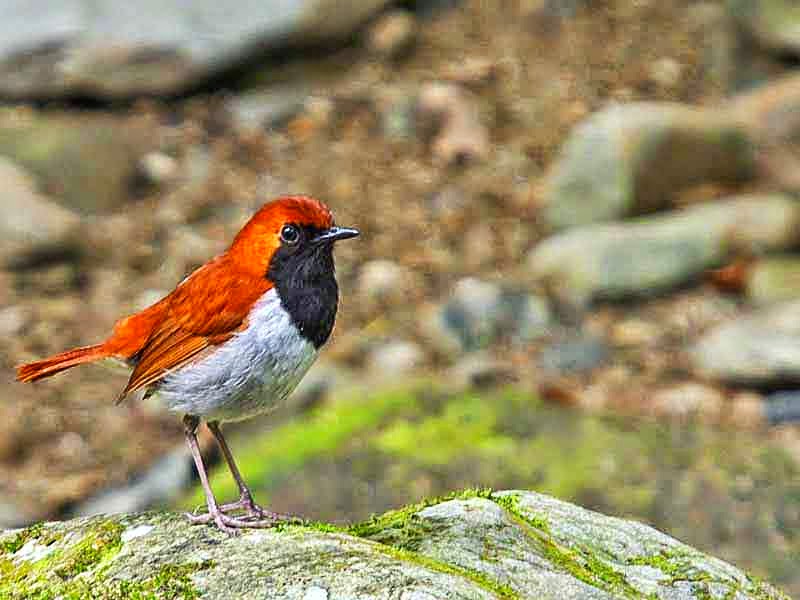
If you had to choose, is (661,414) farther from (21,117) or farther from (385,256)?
(21,117)

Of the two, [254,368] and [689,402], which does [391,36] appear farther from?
[254,368]

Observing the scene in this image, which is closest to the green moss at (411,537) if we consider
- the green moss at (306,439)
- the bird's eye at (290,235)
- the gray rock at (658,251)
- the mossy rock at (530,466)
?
the bird's eye at (290,235)

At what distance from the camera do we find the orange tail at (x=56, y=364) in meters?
4.39

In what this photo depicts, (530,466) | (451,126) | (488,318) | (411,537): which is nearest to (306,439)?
(530,466)

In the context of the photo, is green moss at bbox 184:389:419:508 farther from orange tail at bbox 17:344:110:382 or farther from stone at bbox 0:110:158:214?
stone at bbox 0:110:158:214

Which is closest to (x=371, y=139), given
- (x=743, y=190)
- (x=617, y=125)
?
(x=617, y=125)

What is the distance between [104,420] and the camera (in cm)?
830

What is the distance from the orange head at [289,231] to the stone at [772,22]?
728 centimetres

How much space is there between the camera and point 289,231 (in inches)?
160

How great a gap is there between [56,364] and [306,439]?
9.36 feet

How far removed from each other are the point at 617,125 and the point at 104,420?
13.7 feet

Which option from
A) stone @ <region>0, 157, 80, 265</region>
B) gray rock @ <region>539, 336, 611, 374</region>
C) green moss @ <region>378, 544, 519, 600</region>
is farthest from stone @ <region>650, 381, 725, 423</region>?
green moss @ <region>378, 544, 519, 600</region>

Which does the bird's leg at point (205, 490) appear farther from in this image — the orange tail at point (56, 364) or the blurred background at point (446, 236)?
the blurred background at point (446, 236)

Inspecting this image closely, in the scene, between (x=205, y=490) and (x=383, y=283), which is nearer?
(x=205, y=490)
